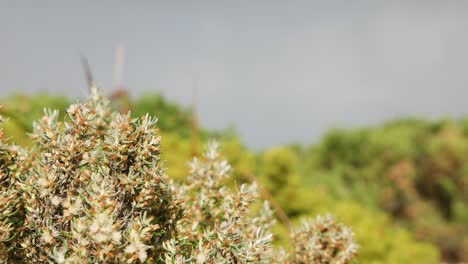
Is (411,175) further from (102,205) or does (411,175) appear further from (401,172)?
(102,205)

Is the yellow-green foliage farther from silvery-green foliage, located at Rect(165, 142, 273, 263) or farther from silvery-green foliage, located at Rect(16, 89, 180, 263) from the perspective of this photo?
silvery-green foliage, located at Rect(16, 89, 180, 263)

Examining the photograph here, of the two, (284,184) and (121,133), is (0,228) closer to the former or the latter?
(121,133)

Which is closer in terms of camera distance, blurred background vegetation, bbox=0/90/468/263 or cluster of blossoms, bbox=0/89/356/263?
cluster of blossoms, bbox=0/89/356/263

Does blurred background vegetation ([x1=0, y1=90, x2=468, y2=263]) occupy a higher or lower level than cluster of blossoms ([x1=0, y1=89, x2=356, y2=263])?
lower

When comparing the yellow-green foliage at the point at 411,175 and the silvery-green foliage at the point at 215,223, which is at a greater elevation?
the silvery-green foliage at the point at 215,223

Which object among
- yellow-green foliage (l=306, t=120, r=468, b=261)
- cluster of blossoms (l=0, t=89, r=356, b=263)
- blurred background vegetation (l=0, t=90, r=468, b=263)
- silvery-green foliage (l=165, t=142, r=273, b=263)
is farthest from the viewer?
yellow-green foliage (l=306, t=120, r=468, b=261)

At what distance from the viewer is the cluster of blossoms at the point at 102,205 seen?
2176mm

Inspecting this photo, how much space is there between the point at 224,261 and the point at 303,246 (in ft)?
4.25

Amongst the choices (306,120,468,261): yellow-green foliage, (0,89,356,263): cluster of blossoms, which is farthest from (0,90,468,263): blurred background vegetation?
(0,89,356,263): cluster of blossoms

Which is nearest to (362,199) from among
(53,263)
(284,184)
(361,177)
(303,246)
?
(361,177)

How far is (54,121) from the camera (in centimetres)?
288

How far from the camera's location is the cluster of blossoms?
85.7 inches

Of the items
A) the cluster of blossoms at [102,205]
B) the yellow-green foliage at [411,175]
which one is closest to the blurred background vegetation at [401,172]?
the yellow-green foliage at [411,175]

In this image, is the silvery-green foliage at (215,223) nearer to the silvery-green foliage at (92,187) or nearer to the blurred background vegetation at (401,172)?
the silvery-green foliage at (92,187)
